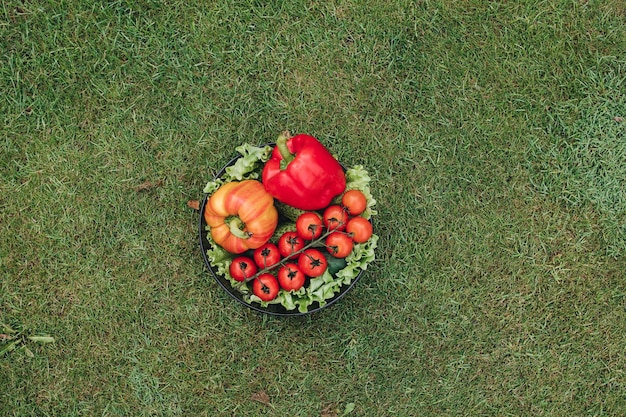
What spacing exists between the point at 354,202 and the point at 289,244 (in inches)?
12.4

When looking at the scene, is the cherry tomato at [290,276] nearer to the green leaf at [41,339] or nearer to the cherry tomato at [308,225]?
the cherry tomato at [308,225]

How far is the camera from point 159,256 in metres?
2.91

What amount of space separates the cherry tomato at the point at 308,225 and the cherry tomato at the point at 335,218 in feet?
0.14

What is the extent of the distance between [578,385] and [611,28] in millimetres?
1823

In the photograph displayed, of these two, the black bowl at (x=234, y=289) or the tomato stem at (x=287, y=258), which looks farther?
the black bowl at (x=234, y=289)

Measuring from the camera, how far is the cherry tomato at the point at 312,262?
240 centimetres

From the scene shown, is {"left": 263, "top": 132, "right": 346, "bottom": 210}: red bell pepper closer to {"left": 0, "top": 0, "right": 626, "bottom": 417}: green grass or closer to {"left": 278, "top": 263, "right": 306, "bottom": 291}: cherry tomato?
{"left": 278, "top": 263, "right": 306, "bottom": 291}: cherry tomato

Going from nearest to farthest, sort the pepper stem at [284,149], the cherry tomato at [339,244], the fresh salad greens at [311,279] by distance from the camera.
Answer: the pepper stem at [284,149], the cherry tomato at [339,244], the fresh salad greens at [311,279]

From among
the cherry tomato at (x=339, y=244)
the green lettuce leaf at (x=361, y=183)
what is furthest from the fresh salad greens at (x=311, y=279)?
the cherry tomato at (x=339, y=244)

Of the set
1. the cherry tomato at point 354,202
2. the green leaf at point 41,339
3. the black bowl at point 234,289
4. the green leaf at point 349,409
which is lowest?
the green leaf at point 349,409

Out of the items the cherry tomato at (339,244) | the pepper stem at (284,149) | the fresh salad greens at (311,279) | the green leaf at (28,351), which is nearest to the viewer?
the pepper stem at (284,149)

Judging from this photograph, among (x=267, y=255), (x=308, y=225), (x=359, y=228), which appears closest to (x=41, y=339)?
(x=267, y=255)

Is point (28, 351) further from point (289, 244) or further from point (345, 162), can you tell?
point (345, 162)

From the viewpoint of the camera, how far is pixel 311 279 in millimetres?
2516
